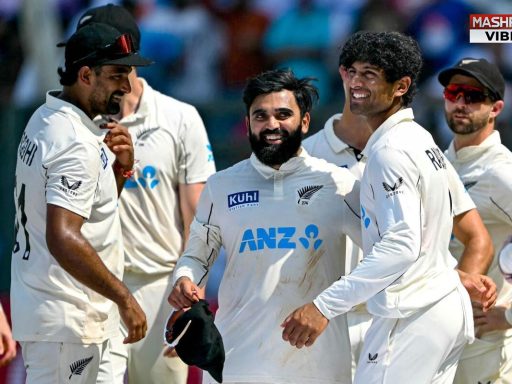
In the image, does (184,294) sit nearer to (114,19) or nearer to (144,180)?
(144,180)

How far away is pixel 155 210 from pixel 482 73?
1.99 m

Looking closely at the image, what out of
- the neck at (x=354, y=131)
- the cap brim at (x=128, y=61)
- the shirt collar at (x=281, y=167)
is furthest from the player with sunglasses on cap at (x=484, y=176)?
the cap brim at (x=128, y=61)

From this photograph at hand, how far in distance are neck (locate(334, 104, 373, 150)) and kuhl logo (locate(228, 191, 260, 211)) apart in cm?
113

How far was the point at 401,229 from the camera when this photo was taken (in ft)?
17.7

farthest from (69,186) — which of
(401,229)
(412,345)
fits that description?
(412,345)

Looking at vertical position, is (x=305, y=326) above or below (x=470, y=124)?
below

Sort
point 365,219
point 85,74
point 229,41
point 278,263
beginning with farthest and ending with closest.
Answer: point 229,41
point 85,74
point 278,263
point 365,219

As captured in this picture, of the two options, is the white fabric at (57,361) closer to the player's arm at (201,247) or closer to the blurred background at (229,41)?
the player's arm at (201,247)

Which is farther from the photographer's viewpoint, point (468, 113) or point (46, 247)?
point (468, 113)

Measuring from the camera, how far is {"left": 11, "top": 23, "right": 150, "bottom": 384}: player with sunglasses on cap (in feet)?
19.6

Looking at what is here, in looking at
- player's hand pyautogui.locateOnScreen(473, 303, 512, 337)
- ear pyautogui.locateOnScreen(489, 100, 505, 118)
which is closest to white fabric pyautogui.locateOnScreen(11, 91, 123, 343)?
player's hand pyautogui.locateOnScreen(473, 303, 512, 337)

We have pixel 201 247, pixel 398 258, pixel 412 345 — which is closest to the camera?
pixel 398 258

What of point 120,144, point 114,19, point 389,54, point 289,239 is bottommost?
point 289,239

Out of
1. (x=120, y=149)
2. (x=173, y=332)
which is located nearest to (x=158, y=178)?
(x=120, y=149)
